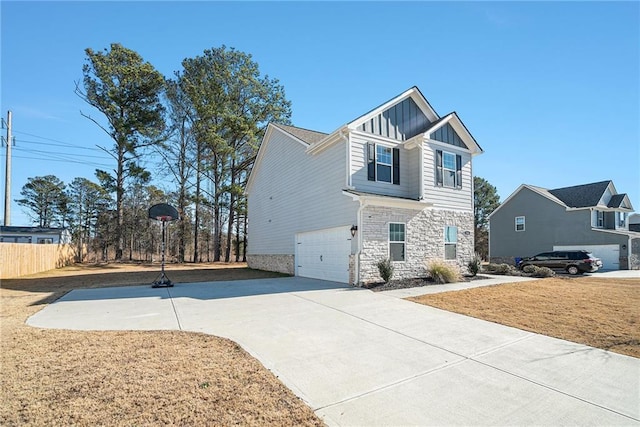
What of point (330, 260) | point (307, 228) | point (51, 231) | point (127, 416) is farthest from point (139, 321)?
point (51, 231)

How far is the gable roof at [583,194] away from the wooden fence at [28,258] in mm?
35738

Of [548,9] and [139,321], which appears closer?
[139,321]

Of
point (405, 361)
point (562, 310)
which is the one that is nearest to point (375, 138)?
point (562, 310)

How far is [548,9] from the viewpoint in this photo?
888cm

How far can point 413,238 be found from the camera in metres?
12.9

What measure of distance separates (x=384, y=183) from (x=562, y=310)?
7.34 m

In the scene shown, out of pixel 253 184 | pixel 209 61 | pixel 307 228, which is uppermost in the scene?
pixel 209 61

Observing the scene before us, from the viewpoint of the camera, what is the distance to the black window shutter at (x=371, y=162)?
1268cm

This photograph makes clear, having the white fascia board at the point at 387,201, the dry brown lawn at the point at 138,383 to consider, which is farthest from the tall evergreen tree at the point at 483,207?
the dry brown lawn at the point at 138,383

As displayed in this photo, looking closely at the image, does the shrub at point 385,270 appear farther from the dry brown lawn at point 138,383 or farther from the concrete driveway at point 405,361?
the dry brown lawn at point 138,383

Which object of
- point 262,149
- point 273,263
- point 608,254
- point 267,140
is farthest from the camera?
point 608,254

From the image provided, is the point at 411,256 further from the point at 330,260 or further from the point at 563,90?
the point at 563,90

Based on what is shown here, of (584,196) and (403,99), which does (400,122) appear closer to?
(403,99)

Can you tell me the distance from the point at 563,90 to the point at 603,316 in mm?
7587
